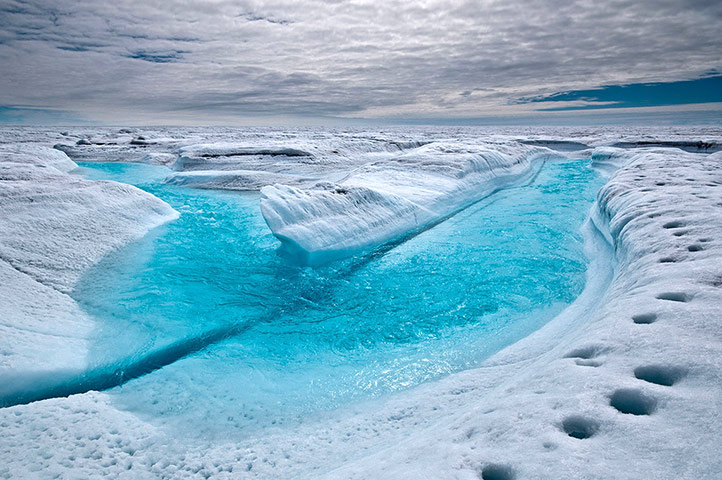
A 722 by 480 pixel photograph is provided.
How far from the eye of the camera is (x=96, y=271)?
5.03 meters

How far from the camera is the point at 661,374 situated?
6.17 ft

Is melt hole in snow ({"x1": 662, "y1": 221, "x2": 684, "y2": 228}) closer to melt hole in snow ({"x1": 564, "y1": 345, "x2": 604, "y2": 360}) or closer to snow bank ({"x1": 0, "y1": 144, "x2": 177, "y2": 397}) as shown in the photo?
melt hole in snow ({"x1": 564, "y1": 345, "x2": 604, "y2": 360})

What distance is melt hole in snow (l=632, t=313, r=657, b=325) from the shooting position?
241 centimetres

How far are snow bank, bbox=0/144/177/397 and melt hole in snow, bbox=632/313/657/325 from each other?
4207 mm

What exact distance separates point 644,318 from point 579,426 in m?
1.16

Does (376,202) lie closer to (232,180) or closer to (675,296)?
(675,296)

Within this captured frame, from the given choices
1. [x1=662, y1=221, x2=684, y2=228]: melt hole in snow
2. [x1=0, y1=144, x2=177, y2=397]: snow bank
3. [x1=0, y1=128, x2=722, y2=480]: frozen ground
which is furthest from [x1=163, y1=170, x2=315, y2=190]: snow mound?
[x1=662, y1=221, x2=684, y2=228]: melt hole in snow

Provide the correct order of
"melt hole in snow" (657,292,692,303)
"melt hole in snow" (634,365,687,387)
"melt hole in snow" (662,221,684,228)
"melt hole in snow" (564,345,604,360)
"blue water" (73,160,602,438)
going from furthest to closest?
"melt hole in snow" (662,221,684,228) → "blue water" (73,160,602,438) → "melt hole in snow" (657,292,692,303) → "melt hole in snow" (564,345,604,360) → "melt hole in snow" (634,365,687,387)

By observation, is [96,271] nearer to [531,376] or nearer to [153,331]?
[153,331]

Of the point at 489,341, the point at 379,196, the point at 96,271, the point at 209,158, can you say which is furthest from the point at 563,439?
the point at 209,158

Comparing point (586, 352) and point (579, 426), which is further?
point (586, 352)

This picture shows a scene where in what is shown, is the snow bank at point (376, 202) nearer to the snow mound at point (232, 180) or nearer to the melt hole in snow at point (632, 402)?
the snow mound at point (232, 180)

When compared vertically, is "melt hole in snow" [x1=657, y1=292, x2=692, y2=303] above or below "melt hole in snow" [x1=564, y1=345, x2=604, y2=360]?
above

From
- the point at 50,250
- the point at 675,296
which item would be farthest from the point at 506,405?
the point at 50,250
